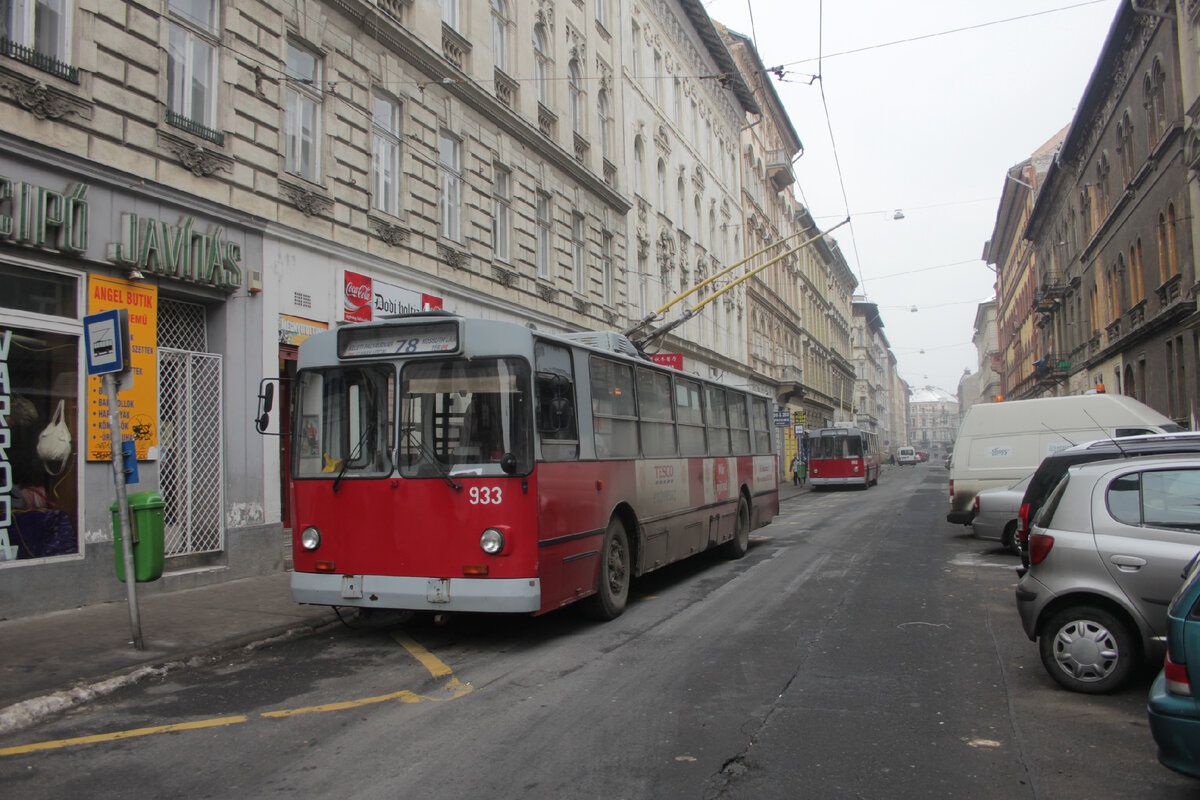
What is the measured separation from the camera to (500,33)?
20156mm

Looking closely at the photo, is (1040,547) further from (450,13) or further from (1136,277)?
(1136,277)

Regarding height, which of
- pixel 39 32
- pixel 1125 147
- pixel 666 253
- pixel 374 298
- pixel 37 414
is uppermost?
pixel 1125 147

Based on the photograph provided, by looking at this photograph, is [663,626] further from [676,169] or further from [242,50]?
[676,169]

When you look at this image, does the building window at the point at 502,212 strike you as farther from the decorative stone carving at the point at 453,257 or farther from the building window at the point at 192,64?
the building window at the point at 192,64

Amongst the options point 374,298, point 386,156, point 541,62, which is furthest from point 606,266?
point 374,298

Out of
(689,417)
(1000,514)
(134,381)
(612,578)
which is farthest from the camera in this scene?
(1000,514)

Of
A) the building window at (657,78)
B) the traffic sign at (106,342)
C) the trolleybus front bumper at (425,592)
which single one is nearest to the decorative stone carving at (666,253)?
the building window at (657,78)

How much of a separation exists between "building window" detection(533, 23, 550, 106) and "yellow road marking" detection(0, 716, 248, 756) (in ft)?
61.0

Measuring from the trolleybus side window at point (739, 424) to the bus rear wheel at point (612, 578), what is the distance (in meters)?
5.07

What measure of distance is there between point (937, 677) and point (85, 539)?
8.73 metres

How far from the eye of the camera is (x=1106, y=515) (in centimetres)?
593

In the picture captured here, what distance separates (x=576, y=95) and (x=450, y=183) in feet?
27.9

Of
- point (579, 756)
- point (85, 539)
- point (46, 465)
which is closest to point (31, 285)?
point (46, 465)

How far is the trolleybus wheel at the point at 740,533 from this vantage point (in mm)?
14195
